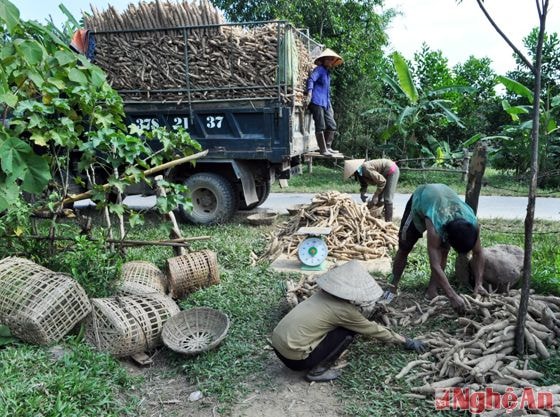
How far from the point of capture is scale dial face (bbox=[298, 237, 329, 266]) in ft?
19.3

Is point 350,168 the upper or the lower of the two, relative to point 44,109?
lower

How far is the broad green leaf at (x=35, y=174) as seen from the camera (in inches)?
129

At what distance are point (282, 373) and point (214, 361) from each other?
55 centimetres

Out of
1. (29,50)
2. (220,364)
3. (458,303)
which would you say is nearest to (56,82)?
(29,50)

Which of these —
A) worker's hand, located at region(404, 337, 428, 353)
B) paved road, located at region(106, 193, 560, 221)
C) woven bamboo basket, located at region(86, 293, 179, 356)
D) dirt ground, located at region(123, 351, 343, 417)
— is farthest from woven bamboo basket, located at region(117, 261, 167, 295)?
paved road, located at region(106, 193, 560, 221)

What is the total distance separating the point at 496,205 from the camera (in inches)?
406

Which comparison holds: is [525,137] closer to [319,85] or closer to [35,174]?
[319,85]

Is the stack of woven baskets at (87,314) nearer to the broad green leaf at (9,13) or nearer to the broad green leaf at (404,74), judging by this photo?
the broad green leaf at (9,13)

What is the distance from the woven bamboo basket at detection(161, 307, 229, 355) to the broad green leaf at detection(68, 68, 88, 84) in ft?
6.77

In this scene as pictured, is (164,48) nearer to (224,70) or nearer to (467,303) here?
(224,70)

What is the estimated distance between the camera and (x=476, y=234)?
13.4 feet

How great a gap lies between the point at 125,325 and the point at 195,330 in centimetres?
64

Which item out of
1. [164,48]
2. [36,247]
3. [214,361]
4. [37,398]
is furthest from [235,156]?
[37,398]

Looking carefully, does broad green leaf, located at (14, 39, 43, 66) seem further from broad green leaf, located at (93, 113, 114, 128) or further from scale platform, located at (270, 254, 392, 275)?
scale platform, located at (270, 254, 392, 275)
